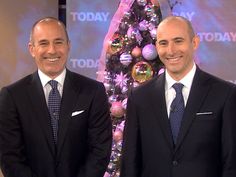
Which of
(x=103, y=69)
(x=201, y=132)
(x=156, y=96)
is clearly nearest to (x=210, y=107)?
(x=201, y=132)

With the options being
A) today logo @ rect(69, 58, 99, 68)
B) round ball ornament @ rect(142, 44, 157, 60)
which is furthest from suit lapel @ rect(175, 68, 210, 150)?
today logo @ rect(69, 58, 99, 68)

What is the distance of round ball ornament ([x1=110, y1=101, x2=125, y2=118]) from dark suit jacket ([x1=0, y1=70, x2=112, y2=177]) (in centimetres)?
158

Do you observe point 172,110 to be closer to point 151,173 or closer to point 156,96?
point 156,96

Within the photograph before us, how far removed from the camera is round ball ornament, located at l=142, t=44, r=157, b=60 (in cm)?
445

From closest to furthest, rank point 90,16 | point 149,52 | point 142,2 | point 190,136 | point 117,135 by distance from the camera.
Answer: point 190,136
point 149,52
point 142,2
point 117,135
point 90,16

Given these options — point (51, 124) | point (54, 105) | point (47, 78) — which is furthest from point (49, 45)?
point (51, 124)

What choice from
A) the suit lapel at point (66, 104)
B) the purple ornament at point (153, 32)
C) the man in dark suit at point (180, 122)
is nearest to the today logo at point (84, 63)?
the purple ornament at point (153, 32)

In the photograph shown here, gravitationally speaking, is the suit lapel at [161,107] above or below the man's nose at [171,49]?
below

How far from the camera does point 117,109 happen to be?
15.1 feet

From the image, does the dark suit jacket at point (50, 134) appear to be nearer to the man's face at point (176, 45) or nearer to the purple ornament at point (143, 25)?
the man's face at point (176, 45)

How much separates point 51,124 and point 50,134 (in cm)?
7

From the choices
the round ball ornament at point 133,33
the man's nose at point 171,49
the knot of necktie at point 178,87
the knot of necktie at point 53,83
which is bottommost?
the knot of necktie at point 178,87

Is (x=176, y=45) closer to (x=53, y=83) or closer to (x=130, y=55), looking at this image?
(x=53, y=83)

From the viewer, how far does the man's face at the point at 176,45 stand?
278cm
